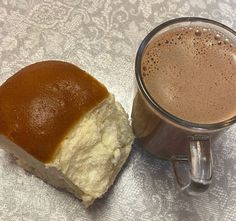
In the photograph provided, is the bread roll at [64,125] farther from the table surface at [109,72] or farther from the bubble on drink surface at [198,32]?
the bubble on drink surface at [198,32]

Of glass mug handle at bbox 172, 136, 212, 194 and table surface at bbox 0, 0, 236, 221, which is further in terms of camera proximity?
table surface at bbox 0, 0, 236, 221

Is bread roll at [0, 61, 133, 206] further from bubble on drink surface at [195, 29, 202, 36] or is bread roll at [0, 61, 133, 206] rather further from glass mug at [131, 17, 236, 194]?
bubble on drink surface at [195, 29, 202, 36]

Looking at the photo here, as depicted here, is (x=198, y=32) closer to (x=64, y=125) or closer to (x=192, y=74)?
(x=192, y=74)

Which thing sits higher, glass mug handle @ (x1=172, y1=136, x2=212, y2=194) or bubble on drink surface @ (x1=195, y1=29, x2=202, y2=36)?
bubble on drink surface @ (x1=195, y1=29, x2=202, y2=36)

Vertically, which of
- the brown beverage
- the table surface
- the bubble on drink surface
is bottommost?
the table surface

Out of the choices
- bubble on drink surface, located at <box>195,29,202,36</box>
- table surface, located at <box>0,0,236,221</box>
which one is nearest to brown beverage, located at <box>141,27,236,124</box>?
bubble on drink surface, located at <box>195,29,202,36</box>

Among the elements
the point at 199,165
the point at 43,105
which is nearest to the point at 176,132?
the point at 199,165

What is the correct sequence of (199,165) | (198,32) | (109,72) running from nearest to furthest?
(199,165) < (198,32) < (109,72)
